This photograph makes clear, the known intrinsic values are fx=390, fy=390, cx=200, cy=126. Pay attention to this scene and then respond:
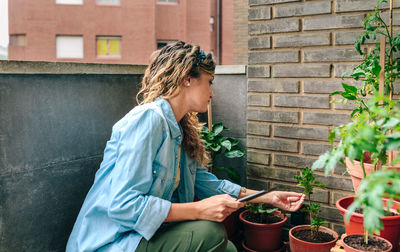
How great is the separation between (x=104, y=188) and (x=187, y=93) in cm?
59

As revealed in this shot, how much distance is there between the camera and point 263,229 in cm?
254

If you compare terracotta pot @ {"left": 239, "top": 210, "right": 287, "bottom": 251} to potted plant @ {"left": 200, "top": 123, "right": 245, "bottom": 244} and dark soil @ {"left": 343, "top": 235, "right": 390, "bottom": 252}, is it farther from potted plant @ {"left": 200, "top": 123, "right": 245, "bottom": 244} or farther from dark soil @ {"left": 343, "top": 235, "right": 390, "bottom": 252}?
dark soil @ {"left": 343, "top": 235, "right": 390, "bottom": 252}

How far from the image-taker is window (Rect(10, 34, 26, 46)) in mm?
23469

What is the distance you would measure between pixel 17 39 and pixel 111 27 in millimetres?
5930

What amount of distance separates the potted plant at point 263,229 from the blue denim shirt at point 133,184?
0.98m

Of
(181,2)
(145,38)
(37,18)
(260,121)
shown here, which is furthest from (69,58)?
(260,121)

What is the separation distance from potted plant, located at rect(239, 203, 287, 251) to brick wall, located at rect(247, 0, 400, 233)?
0.65 ft

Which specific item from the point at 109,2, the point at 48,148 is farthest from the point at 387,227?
the point at 109,2

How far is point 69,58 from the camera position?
2294cm

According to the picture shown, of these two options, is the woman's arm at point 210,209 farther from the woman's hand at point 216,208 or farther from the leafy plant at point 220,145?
the leafy plant at point 220,145

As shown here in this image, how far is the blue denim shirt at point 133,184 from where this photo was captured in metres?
1.56

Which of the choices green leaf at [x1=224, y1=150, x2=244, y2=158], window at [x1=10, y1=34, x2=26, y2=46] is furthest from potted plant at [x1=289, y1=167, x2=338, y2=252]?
window at [x1=10, y1=34, x2=26, y2=46]

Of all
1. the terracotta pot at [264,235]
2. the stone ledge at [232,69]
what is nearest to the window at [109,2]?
the stone ledge at [232,69]

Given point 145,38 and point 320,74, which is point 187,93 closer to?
point 320,74
